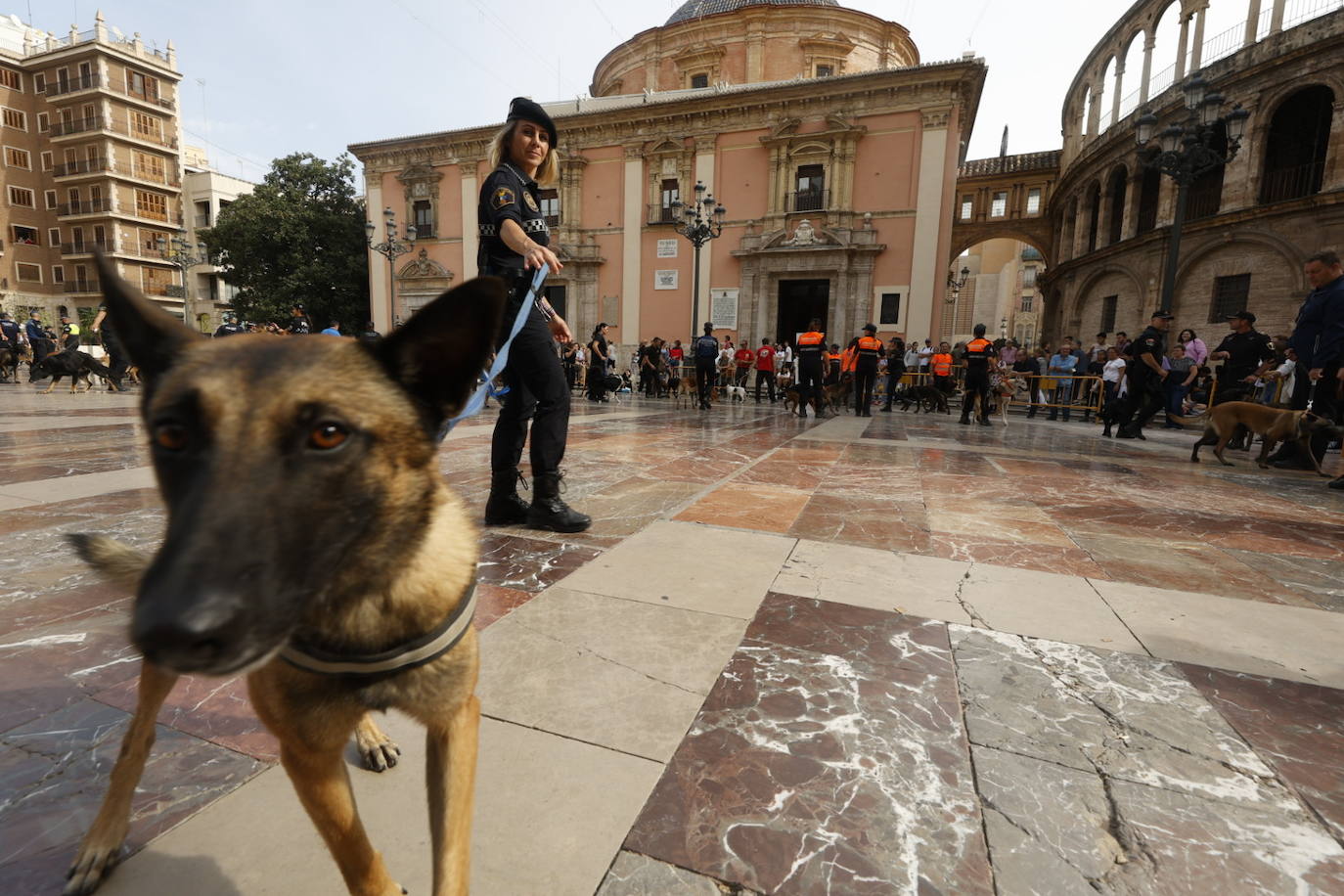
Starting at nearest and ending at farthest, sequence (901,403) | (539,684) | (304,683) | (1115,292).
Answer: (304,683)
(539,684)
(901,403)
(1115,292)

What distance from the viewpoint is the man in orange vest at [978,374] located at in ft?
34.7

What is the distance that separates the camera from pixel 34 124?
40500mm

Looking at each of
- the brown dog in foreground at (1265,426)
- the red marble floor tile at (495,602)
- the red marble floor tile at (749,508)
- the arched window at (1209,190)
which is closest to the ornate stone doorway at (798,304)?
the arched window at (1209,190)

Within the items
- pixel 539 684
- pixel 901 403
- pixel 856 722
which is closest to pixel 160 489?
pixel 539 684

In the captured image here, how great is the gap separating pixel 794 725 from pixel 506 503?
2.37 meters

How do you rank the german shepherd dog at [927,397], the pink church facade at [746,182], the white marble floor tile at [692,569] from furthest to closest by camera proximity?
the pink church facade at [746,182]
the german shepherd dog at [927,397]
the white marble floor tile at [692,569]

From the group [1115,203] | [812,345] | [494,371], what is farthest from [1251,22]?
[494,371]

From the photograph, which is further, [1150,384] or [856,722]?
[1150,384]

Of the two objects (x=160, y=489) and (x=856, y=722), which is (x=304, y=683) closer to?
(x=160, y=489)

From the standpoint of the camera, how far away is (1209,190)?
20.5 meters

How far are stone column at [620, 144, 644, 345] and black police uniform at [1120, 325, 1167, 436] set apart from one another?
18.4m

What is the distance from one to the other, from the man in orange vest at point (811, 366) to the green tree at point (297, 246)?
2814cm

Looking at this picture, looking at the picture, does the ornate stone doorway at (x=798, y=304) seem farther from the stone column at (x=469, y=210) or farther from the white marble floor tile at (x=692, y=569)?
the white marble floor tile at (x=692, y=569)

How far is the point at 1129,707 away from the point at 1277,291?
2401 centimetres
